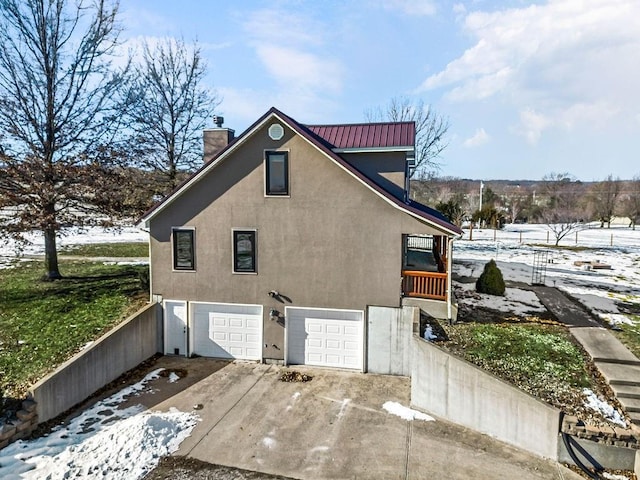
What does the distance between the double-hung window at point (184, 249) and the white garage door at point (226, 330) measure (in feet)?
4.31

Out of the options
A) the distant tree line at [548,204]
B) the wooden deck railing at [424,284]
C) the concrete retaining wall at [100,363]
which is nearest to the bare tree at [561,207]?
the distant tree line at [548,204]

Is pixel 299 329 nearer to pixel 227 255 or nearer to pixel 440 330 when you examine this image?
pixel 227 255

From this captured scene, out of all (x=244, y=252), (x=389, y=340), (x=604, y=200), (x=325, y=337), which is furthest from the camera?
(x=604, y=200)

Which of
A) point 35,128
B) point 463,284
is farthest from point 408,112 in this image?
point 35,128

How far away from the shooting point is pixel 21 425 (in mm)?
8023

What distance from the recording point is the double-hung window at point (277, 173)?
11.5 m

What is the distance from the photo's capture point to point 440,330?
11047 mm

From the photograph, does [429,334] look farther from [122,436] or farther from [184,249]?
[184,249]

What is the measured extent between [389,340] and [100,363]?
26.6ft

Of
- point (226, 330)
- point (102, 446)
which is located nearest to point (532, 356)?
point (226, 330)

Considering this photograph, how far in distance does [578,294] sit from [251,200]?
14302mm

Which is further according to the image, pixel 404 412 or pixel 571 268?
pixel 571 268

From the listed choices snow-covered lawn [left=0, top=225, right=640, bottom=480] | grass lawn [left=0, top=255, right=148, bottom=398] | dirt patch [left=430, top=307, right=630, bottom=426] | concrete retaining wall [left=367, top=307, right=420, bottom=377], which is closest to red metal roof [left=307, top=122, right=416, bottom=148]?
concrete retaining wall [left=367, top=307, right=420, bottom=377]

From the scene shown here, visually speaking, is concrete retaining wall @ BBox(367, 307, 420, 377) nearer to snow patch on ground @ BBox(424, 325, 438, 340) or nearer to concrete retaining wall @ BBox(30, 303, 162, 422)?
snow patch on ground @ BBox(424, 325, 438, 340)
